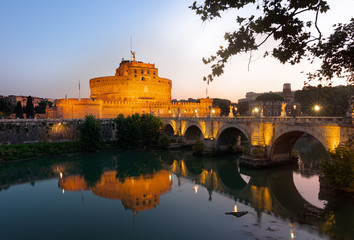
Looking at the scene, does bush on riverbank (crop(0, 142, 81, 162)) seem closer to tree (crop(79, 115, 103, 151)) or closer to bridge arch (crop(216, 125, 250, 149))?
tree (crop(79, 115, 103, 151))

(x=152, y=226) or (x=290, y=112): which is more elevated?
(x=290, y=112)

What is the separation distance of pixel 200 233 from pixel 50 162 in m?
19.3

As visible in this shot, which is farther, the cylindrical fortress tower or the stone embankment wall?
the cylindrical fortress tower

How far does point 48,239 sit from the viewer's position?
30.9 feet

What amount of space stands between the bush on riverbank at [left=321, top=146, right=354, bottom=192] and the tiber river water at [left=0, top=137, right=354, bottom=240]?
2.57ft

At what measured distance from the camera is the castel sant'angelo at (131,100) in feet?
119

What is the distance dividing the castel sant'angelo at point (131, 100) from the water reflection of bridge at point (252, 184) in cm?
1717

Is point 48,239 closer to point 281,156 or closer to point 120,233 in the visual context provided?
point 120,233

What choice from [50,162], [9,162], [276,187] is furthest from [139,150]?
[276,187]

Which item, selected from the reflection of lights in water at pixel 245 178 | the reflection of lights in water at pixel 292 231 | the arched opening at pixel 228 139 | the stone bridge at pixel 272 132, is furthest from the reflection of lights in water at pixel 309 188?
the arched opening at pixel 228 139

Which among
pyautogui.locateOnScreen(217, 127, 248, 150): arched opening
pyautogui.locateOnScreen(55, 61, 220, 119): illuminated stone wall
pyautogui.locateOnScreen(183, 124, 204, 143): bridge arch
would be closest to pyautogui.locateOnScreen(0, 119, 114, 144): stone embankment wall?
pyautogui.locateOnScreen(55, 61, 220, 119): illuminated stone wall

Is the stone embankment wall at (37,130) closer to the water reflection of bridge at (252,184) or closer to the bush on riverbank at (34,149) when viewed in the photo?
the bush on riverbank at (34,149)

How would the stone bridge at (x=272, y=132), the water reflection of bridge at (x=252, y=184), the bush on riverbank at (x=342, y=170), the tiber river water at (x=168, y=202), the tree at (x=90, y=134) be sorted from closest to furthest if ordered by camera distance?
the tiber river water at (x=168, y=202) < the bush on riverbank at (x=342, y=170) < the water reflection of bridge at (x=252, y=184) < the stone bridge at (x=272, y=132) < the tree at (x=90, y=134)

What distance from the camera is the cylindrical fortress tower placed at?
145 ft
